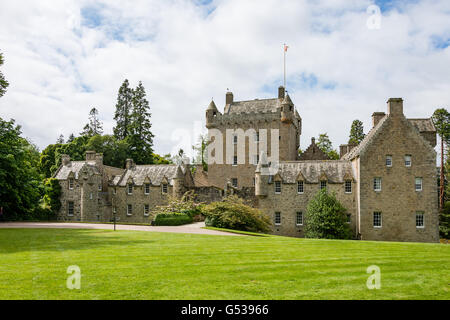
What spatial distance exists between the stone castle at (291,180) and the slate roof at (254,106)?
107 centimetres

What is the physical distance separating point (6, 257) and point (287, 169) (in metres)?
29.9

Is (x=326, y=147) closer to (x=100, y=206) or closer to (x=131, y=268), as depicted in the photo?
(x=100, y=206)

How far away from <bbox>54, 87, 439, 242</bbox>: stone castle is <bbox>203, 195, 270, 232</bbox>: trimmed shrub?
477 centimetres

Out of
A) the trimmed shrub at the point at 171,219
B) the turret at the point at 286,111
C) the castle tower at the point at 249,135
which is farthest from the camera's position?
the castle tower at the point at 249,135

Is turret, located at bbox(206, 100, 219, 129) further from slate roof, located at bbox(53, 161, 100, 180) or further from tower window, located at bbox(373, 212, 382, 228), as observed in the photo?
tower window, located at bbox(373, 212, 382, 228)

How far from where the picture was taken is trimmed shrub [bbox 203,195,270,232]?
32.2 m

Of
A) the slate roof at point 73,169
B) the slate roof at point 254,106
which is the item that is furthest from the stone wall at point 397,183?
the slate roof at point 73,169

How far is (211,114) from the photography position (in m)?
52.5

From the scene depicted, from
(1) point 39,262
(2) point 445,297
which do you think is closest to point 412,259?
(2) point 445,297

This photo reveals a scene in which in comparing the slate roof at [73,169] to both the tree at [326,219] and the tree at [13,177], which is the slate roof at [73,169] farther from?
the tree at [326,219]

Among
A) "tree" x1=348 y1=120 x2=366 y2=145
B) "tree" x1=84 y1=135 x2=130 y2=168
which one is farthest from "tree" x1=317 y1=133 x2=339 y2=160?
"tree" x1=84 y1=135 x2=130 y2=168

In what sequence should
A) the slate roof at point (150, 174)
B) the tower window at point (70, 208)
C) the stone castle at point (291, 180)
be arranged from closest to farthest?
the stone castle at point (291, 180) < the tower window at point (70, 208) < the slate roof at point (150, 174)

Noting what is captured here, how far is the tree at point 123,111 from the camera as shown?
68.4 metres
